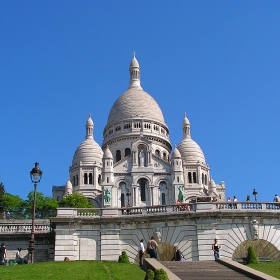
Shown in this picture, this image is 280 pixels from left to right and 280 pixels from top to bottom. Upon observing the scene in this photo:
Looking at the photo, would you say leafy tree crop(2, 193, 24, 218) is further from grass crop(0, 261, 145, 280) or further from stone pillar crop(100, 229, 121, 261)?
grass crop(0, 261, 145, 280)

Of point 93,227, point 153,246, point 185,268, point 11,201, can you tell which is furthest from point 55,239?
point 11,201

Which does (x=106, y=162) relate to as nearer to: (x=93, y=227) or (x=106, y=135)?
(x=106, y=135)

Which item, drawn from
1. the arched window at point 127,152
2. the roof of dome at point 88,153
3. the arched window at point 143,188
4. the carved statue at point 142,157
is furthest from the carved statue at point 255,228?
the roof of dome at point 88,153

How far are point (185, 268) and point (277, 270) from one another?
370 centimetres

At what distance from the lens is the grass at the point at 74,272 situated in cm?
1895

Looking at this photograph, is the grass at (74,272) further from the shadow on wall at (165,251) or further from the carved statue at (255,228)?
the carved statue at (255,228)

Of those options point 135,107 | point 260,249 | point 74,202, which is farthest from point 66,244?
point 135,107

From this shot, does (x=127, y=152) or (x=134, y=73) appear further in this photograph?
(x=134, y=73)

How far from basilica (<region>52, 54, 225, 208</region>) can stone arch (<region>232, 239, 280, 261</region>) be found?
49506 mm

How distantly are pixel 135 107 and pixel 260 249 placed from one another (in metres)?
73.5

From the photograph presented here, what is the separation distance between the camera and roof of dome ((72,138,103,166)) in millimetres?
92812

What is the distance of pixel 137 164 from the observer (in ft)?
282

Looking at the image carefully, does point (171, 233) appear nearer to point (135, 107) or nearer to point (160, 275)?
point (160, 275)

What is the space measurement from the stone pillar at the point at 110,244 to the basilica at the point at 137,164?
1917 inches
